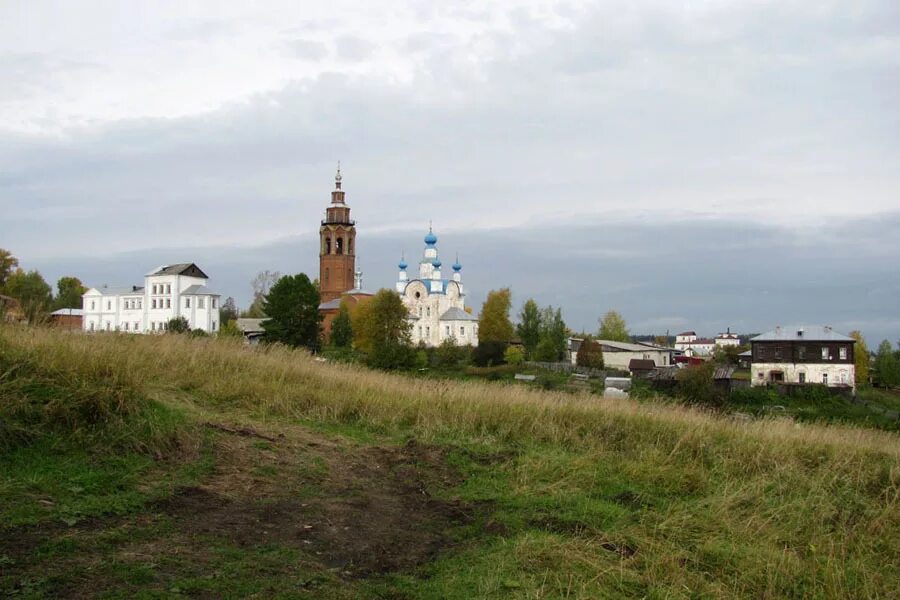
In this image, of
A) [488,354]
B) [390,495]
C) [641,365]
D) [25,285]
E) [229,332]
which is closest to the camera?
[390,495]

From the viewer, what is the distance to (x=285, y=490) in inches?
274

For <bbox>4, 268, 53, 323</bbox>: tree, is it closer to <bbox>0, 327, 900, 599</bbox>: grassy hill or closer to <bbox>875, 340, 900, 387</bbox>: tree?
<bbox>0, 327, 900, 599</bbox>: grassy hill

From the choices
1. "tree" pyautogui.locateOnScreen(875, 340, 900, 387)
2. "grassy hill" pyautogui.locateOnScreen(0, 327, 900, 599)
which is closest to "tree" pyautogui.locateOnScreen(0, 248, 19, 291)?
"grassy hill" pyautogui.locateOnScreen(0, 327, 900, 599)

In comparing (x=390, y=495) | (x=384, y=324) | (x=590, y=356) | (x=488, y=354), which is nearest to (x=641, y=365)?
(x=590, y=356)

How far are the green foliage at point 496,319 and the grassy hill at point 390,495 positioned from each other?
62124 mm

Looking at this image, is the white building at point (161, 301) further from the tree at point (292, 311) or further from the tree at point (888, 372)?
the tree at point (888, 372)

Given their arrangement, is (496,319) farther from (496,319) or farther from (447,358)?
(447,358)

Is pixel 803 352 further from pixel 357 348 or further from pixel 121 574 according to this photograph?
pixel 121 574

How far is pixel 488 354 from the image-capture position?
62281 mm

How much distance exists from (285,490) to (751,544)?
4.03m

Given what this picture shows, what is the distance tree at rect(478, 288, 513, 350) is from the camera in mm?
74188

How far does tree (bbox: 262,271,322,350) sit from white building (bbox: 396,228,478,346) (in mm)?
20858

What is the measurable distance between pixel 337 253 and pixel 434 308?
80.9ft

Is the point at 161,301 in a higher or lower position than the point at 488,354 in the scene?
higher
